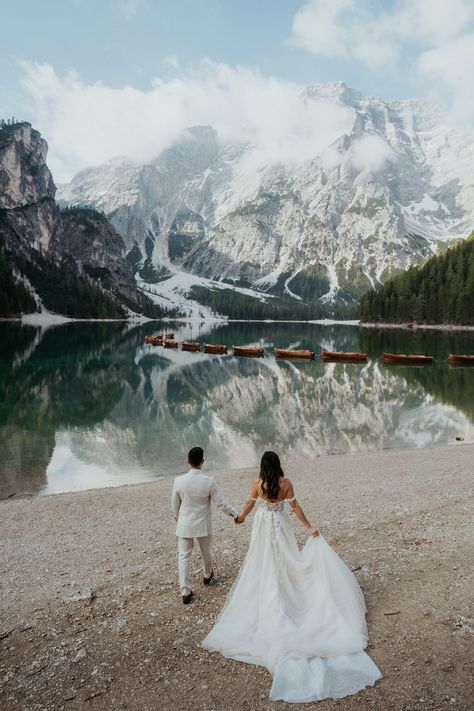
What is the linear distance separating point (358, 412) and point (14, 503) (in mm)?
28479

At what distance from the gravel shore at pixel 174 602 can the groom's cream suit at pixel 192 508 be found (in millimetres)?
913

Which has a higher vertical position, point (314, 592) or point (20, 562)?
point (314, 592)

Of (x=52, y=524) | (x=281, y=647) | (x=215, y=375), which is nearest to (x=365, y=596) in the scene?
(x=281, y=647)

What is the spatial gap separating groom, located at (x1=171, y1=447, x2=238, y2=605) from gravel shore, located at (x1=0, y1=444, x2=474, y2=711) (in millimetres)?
836

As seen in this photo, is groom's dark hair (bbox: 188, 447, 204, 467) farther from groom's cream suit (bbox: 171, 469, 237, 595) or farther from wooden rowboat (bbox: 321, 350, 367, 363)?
wooden rowboat (bbox: 321, 350, 367, 363)

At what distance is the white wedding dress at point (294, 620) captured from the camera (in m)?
7.11

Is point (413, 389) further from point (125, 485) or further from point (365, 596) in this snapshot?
point (365, 596)

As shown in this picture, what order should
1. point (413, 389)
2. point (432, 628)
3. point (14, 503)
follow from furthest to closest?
1. point (413, 389)
2. point (14, 503)
3. point (432, 628)

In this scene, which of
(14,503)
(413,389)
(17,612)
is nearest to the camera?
(17,612)

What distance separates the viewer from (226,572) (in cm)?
1118

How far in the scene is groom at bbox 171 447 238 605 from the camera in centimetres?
970

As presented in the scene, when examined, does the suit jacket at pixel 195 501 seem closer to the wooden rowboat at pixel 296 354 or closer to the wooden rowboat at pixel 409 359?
the wooden rowboat at pixel 409 359

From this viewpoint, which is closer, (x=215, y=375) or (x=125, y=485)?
(x=125, y=485)

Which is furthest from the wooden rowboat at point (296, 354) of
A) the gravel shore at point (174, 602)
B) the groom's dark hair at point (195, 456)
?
the groom's dark hair at point (195, 456)
